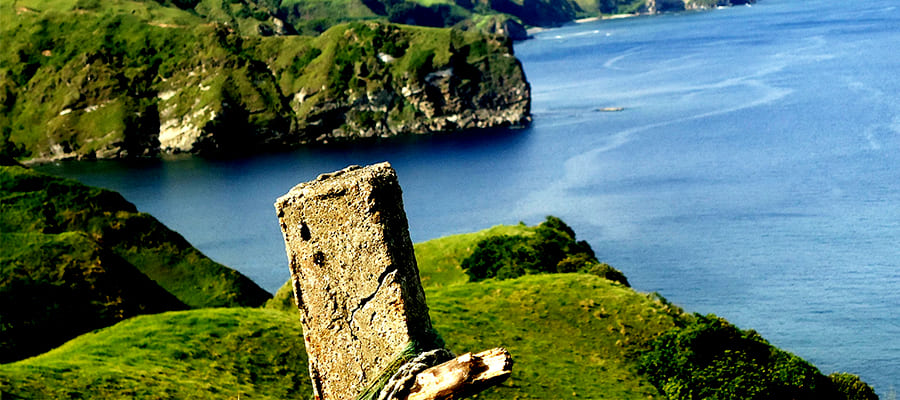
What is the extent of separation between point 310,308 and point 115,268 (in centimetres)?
3807

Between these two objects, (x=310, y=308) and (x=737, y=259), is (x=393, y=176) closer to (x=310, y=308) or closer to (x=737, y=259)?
(x=310, y=308)

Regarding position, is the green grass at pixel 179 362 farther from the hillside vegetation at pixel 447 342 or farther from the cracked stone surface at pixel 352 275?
the cracked stone surface at pixel 352 275

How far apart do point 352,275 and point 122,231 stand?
2195 inches

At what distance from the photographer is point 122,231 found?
200 ft

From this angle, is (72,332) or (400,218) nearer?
(400,218)

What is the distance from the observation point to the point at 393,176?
9453 millimetres

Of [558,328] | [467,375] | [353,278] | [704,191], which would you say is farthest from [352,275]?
[704,191]

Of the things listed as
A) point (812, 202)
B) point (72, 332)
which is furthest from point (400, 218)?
point (812, 202)

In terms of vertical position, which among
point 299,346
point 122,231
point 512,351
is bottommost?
point 512,351

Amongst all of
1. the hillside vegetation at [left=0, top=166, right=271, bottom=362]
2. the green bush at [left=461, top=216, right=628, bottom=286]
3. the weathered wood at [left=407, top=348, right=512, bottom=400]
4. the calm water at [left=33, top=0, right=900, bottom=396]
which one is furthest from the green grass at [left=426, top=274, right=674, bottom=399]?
the weathered wood at [left=407, top=348, right=512, bottom=400]

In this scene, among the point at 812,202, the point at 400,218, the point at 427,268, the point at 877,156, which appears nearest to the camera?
the point at 400,218

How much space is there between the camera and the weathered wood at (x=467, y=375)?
25.7 ft

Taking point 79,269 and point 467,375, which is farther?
point 79,269

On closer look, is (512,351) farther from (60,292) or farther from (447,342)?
(60,292)
